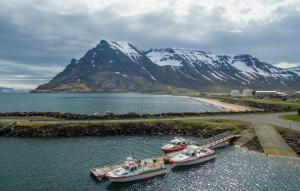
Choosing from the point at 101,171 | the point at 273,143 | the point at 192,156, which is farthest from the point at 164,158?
the point at 273,143

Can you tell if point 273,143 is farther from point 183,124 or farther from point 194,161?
point 183,124

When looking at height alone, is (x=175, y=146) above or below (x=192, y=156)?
above

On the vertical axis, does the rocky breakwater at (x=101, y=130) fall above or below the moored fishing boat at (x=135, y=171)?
above

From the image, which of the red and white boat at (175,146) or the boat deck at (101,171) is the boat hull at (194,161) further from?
the red and white boat at (175,146)

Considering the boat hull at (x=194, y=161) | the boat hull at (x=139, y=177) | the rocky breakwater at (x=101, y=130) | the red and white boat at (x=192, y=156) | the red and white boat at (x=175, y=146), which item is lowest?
the boat hull at (x=139, y=177)

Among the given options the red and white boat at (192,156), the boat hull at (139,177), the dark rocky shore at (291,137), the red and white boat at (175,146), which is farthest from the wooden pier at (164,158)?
the dark rocky shore at (291,137)

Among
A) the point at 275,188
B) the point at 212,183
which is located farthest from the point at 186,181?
the point at 275,188

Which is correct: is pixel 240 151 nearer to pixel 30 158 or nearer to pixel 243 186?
pixel 243 186
